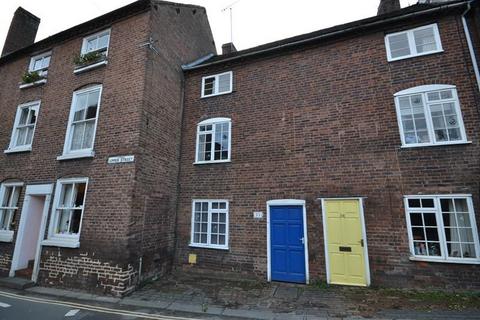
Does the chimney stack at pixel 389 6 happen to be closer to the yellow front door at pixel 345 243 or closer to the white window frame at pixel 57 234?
the yellow front door at pixel 345 243

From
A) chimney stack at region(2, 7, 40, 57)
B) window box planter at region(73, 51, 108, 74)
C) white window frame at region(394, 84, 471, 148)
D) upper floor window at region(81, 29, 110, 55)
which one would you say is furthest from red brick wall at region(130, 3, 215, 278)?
chimney stack at region(2, 7, 40, 57)

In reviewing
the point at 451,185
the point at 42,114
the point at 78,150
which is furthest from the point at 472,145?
the point at 42,114

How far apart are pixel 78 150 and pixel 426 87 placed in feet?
38.5

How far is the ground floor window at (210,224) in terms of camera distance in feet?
29.4

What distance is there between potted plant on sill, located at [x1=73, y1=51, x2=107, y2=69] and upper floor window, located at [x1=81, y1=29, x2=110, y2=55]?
0.23 meters

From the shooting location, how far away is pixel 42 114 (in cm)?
1002

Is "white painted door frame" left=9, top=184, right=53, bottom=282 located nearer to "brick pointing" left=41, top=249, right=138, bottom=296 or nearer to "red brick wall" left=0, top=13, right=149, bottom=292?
"red brick wall" left=0, top=13, right=149, bottom=292

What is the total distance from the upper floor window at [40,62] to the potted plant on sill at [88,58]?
2.36 meters

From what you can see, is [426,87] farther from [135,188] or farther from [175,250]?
[175,250]

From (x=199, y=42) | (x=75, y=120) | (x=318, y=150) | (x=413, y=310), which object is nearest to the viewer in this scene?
(x=413, y=310)

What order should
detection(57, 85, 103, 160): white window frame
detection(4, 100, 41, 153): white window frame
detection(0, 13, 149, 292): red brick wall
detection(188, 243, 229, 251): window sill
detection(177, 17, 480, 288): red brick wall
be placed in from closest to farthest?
1. detection(177, 17, 480, 288): red brick wall
2. detection(0, 13, 149, 292): red brick wall
3. detection(57, 85, 103, 160): white window frame
4. detection(188, 243, 229, 251): window sill
5. detection(4, 100, 41, 153): white window frame

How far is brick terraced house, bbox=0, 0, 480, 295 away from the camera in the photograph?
23.3ft

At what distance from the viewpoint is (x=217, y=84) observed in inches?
412

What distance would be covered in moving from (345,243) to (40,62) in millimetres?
14858
